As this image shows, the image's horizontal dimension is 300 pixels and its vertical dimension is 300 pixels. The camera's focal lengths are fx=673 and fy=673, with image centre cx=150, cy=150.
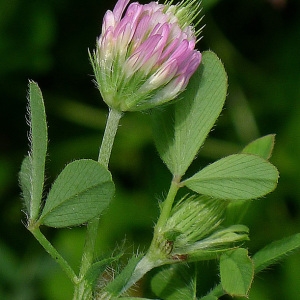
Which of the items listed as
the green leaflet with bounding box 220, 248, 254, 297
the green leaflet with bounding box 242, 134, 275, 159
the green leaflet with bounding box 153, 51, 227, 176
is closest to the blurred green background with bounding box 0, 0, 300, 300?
the green leaflet with bounding box 242, 134, 275, 159

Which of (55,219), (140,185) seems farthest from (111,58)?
(140,185)

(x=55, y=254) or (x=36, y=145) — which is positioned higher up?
(x=36, y=145)

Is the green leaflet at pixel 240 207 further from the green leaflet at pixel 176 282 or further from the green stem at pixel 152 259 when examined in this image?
the green stem at pixel 152 259

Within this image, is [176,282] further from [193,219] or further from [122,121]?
[122,121]

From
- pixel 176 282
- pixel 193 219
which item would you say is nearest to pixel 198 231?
pixel 193 219

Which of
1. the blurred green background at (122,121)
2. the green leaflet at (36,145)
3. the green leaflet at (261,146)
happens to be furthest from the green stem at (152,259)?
the blurred green background at (122,121)

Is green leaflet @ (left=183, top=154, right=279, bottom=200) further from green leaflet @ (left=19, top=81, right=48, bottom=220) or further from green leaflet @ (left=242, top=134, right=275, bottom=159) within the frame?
green leaflet @ (left=19, top=81, right=48, bottom=220)
